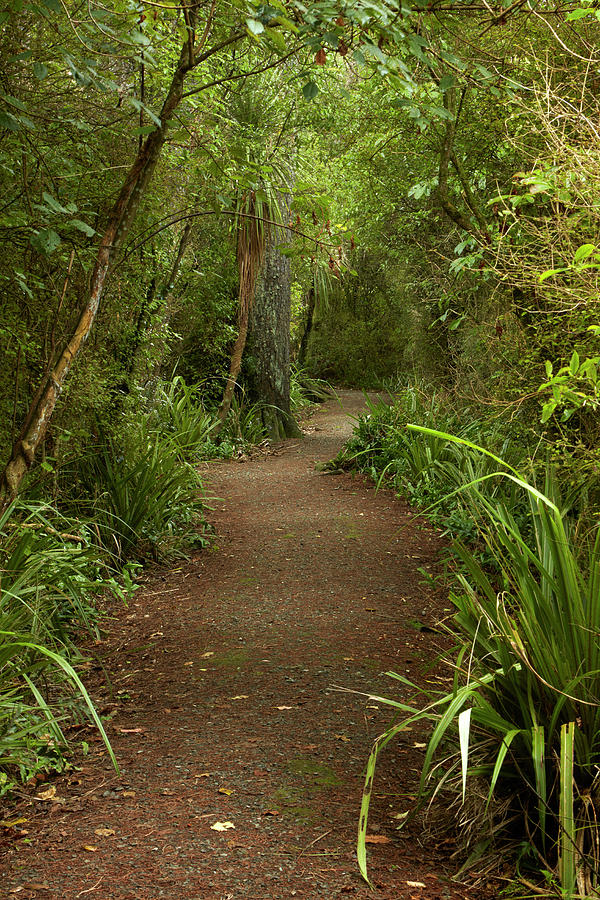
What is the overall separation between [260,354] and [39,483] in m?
6.07

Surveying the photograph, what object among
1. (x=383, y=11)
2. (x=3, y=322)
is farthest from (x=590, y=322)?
(x=3, y=322)

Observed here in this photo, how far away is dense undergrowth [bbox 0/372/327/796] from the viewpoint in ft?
9.26

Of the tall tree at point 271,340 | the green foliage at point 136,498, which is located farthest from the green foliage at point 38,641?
the tall tree at point 271,340

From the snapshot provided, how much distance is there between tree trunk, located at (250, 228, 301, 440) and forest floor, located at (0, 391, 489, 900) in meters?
4.93

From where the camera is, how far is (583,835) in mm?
2049

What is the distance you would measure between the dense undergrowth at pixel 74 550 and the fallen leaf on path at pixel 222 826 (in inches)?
18.8

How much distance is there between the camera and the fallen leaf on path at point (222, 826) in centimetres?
232

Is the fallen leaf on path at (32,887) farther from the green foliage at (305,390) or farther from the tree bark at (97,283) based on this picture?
the green foliage at (305,390)

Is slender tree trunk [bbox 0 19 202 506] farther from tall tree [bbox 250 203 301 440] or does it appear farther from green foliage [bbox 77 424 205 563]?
tall tree [bbox 250 203 301 440]

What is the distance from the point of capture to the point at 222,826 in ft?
7.64

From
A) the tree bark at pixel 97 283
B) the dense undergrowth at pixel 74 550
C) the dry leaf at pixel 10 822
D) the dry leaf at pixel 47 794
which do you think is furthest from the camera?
the tree bark at pixel 97 283

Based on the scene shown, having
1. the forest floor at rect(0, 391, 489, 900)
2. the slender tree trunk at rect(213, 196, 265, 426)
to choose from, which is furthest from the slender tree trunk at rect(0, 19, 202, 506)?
the slender tree trunk at rect(213, 196, 265, 426)

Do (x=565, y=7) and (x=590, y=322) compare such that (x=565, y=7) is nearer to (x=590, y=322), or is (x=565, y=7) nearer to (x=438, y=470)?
(x=590, y=322)

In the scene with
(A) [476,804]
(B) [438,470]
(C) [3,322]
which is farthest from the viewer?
Result: (B) [438,470]
